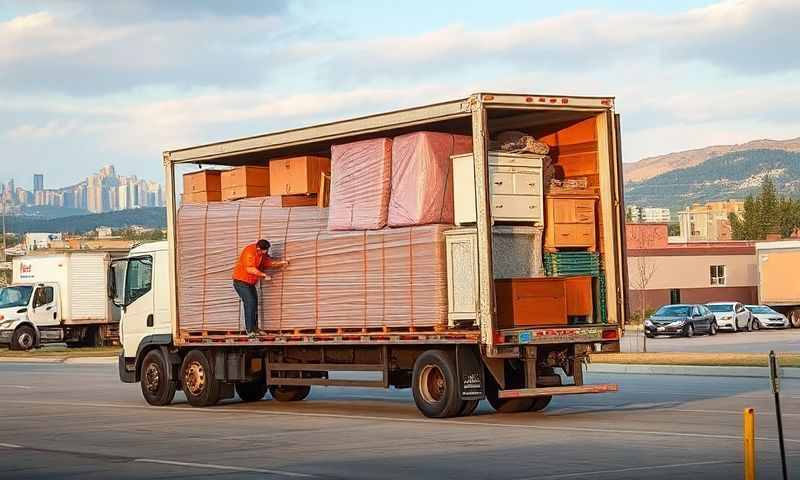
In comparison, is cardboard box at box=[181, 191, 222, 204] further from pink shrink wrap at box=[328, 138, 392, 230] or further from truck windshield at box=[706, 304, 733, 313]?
truck windshield at box=[706, 304, 733, 313]

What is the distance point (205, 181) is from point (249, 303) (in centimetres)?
244

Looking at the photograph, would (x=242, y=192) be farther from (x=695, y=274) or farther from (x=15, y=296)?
(x=695, y=274)

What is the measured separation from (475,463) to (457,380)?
459cm

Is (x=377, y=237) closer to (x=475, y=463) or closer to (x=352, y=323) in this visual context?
(x=352, y=323)

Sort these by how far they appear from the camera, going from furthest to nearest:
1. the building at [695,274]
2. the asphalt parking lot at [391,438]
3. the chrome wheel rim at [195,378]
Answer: the building at [695,274]
the chrome wheel rim at [195,378]
the asphalt parking lot at [391,438]

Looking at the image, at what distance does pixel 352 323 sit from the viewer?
20422 millimetres

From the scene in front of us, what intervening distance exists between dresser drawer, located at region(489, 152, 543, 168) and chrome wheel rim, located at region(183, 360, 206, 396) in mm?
6931

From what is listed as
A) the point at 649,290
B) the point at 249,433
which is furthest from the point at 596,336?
the point at 649,290

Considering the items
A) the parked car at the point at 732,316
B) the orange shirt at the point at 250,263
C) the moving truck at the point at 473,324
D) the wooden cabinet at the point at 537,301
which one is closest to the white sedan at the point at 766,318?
the parked car at the point at 732,316

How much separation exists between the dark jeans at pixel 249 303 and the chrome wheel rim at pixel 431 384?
3481 mm

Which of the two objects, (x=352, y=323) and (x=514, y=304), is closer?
(x=514, y=304)

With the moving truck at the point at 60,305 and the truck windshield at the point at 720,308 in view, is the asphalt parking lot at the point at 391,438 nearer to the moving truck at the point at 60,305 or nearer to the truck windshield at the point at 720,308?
the moving truck at the point at 60,305

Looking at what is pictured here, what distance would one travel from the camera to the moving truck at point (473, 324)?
1866 centimetres

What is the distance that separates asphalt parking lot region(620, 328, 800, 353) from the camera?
1687 inches
